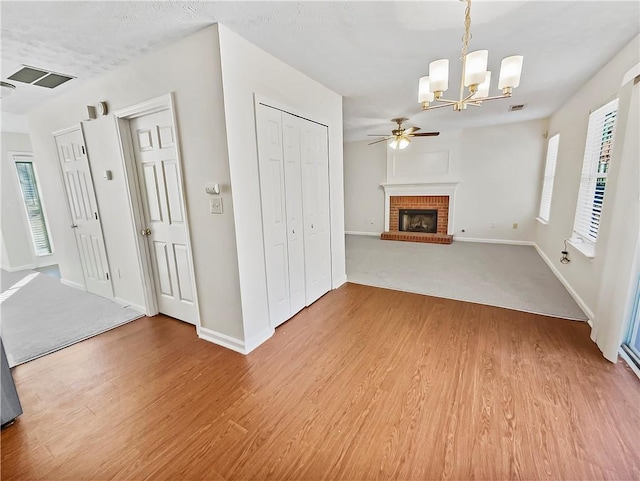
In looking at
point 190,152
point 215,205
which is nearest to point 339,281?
point 215,205

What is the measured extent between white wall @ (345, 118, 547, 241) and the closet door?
4705 mm

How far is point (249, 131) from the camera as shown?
212 centimetres

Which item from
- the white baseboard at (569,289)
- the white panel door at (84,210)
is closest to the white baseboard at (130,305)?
the white panel door at (84,210)

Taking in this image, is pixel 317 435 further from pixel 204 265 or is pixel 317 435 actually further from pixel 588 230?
pixel 588 230

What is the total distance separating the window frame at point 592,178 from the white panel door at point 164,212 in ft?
12.9

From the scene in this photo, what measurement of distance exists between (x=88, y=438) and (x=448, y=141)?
6845mm

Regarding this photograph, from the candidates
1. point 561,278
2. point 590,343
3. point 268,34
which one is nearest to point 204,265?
point 268,34

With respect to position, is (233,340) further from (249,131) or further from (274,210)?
(249,131)

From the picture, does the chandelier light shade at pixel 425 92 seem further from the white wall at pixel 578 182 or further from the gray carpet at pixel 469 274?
the gray carpet at pixel 469 274

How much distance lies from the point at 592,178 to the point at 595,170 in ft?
0.29

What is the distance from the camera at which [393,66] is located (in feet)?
8.48

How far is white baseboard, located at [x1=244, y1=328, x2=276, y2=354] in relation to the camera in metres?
2.24

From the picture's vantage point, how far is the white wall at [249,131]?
1.96m

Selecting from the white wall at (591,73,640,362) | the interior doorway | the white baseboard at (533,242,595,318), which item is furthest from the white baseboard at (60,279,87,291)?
the white baseboard at (533,242,595,318)
